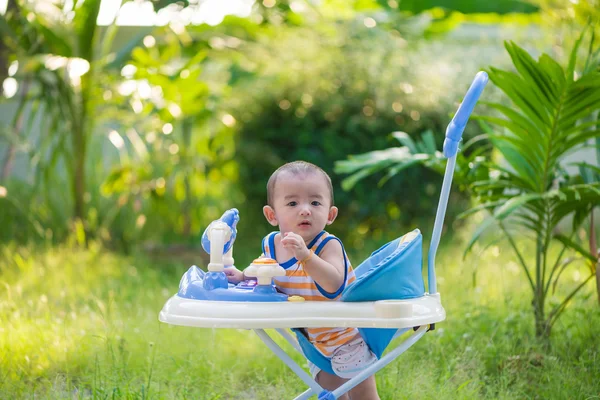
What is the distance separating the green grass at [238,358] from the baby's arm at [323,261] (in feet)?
2.49

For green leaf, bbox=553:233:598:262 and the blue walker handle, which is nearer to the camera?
the blue walker handle

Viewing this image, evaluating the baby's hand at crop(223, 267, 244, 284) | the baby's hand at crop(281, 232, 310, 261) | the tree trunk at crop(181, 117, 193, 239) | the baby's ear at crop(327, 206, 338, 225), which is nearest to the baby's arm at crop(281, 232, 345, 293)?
the baby's hand at crop(281, 232, 310, 261)

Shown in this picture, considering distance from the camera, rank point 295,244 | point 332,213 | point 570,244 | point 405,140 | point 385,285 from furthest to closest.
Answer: point 405,140 < point 570,244 < point 332,213 < point 385,285 < point 295,244

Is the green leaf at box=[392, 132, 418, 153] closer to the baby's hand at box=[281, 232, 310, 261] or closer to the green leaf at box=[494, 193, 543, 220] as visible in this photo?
the green leaf at box=[494, 193, 543, 220]

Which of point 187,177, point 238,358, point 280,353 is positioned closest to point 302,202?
point 280,353

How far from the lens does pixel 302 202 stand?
204 centimetres

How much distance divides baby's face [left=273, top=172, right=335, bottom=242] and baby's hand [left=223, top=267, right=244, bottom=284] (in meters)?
0.24

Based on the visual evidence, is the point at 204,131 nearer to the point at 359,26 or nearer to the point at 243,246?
the point at 243,246

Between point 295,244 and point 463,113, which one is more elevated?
point 463,113

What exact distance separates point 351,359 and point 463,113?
31.0 inches

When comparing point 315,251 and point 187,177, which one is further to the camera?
point 187,177

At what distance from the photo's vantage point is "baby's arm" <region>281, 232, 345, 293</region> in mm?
1827

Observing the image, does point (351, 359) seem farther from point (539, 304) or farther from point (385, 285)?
point (539, 304)

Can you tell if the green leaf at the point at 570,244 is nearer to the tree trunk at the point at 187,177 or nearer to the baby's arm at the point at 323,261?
the baby's arm at the point at 323,261
